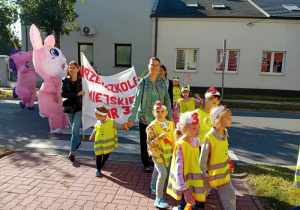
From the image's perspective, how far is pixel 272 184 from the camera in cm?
401

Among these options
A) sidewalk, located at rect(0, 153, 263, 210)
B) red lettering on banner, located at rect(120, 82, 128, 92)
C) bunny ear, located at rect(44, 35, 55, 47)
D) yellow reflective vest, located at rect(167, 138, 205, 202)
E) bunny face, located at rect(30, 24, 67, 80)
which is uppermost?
bunny ear, located at rect(44, 35, 55, 47)

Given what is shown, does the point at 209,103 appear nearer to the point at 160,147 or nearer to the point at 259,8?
the point at 160,147

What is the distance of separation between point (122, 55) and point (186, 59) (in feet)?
14.7

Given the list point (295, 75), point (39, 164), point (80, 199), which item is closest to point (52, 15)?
point (39, 164)

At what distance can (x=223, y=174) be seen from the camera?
10.1 feet

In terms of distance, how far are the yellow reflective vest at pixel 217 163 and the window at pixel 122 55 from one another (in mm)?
15262

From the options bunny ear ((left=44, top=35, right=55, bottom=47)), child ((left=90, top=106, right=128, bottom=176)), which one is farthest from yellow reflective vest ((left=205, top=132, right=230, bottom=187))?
bunny ear ((left=44, top=35, right=55, bottom=47))

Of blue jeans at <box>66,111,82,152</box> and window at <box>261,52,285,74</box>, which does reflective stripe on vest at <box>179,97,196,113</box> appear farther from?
window at <box>261,52,285,74</box>

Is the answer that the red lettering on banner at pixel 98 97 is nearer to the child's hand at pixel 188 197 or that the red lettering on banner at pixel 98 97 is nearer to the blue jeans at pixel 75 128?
the blue jeans at pixel 75 128

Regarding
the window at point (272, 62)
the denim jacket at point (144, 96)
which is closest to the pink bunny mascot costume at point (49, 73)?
the denim jacket at point (144, 96)

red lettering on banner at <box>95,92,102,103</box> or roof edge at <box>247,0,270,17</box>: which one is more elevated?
roof edge at <box>247,0,270,17</box>

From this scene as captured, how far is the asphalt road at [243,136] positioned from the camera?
221 inches

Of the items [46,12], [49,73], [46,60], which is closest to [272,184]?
[49,73]

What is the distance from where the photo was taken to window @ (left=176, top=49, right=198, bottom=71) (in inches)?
682
